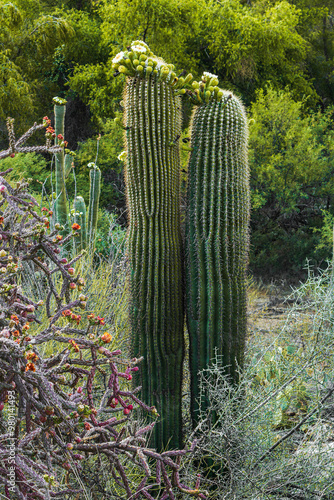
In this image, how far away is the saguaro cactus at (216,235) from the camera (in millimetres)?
2527

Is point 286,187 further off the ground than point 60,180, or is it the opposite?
point 60,180

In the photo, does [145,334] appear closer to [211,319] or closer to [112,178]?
[211,319]

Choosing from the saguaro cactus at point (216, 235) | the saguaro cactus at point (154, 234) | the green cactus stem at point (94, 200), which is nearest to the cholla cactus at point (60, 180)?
the green cactus stem at point (94, 200)

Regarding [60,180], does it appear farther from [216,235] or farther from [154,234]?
[216,235]

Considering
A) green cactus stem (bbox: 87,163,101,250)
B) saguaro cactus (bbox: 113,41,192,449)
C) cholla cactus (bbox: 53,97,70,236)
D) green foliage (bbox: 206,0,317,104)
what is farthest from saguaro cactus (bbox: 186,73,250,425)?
green foliage (bbox: 206,0,317,104)

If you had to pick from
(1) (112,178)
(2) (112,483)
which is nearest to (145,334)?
(2) (112,483)

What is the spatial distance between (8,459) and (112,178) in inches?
445

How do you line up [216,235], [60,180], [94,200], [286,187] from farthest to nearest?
[286,187] → [94,200] → [60,180] → [216,235]

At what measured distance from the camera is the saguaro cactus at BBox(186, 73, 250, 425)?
253 cm

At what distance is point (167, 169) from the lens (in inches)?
102

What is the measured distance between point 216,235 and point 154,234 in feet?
1.05

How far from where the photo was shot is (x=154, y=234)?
100 inches

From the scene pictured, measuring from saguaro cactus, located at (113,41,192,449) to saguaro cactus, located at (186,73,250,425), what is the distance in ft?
0.34

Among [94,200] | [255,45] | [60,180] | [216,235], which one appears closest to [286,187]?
[94,200]
